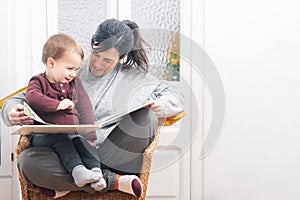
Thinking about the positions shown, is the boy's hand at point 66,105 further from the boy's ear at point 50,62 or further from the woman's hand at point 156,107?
the woman's hand at point 156,107

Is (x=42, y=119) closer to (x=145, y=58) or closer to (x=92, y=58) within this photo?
(x=92, y=58)

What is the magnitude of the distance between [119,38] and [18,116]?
50 cm

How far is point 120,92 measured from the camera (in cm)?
205

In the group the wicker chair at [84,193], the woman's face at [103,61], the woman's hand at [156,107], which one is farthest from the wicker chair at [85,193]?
the woman's face at [103,61]

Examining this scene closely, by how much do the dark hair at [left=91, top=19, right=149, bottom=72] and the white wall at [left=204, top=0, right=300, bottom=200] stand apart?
21.8 inches

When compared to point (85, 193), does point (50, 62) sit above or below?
above

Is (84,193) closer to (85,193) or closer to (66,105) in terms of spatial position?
(85,193)

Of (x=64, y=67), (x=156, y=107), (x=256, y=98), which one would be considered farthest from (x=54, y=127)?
(x=256, y=98)

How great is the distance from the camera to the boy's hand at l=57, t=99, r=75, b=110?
180cm

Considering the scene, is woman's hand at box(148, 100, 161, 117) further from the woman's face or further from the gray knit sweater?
the woman's face

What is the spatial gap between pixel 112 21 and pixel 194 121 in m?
1.02

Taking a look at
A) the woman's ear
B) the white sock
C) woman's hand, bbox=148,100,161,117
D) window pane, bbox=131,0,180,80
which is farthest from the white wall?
the woman's ear

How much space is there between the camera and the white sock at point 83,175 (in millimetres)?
1675

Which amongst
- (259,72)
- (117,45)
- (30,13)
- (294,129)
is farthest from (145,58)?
(30,13)
